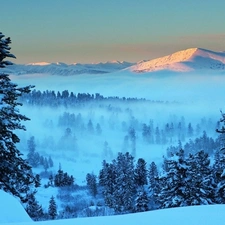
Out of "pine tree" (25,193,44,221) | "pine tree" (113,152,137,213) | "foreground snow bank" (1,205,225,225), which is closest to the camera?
"foreground snow bank" (1,205,225,225)

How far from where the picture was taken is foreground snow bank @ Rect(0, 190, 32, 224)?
7.79 m

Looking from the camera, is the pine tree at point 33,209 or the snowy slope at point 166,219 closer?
the snowy slope at point 166,219

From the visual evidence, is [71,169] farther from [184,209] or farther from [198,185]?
[184,209]

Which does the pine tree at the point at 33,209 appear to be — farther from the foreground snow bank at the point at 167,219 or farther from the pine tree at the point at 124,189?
the pine tree at the point at 124,189

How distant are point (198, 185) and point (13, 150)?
12.6m

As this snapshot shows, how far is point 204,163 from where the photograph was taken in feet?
96.8

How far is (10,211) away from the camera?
319 inches

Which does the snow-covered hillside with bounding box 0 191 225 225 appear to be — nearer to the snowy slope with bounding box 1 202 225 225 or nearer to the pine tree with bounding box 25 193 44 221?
the snowy slope with bounding box 1 202 225 225

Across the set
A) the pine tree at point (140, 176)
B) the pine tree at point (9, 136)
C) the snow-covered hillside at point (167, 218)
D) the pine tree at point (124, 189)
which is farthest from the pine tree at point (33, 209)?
the pine tree at point (140, 176)

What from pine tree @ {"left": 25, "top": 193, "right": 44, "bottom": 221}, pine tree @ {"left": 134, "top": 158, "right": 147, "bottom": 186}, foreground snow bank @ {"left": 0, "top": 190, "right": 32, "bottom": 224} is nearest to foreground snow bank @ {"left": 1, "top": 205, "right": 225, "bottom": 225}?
foreground snow bank @ {"left": 0, "top": 190, "right": 32, "bottom": 224}

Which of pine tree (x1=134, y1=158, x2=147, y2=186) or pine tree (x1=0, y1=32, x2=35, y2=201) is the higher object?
pine tree (x1=0, y1=32, x2=35, y2=201)

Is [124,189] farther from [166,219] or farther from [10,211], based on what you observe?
[166,219]

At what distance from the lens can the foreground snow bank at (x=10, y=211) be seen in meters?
7.79

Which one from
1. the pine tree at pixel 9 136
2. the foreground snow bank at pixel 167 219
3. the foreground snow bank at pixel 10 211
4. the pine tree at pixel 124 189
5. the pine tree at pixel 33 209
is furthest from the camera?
the pine tree at pixel 124 189
